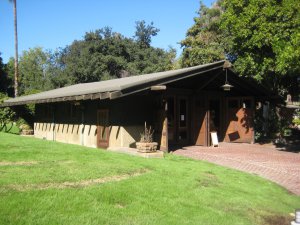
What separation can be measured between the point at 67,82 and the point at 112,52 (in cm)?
738

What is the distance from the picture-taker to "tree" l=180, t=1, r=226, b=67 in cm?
2674

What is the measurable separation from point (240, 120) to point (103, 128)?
299 inches

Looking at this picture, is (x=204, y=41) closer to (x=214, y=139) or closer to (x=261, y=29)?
(x=261, y=29)

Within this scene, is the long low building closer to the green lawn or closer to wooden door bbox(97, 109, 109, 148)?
wooden door bbox(97, 109, 109, 148)

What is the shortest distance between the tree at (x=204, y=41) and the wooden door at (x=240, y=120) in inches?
328

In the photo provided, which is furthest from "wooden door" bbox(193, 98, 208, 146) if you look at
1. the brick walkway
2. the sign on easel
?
the brick walkway

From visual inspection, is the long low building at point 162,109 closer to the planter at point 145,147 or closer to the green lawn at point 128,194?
the planter at point 145,147

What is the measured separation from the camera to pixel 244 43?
53.9 feet

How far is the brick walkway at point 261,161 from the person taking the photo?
33.3 ft

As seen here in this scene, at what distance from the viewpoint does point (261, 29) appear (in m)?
15.5

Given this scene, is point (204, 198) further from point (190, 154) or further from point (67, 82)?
point (67, 82)

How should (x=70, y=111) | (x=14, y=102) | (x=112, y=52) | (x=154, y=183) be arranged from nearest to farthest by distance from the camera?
(x=154, y=183) → (x=70, y=111) → (x=14, y=102) → (x=112, y=52)

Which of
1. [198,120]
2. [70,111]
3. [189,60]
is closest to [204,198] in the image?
[198,120]

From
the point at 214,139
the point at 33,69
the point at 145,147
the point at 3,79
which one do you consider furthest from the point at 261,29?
the point at 33,69
